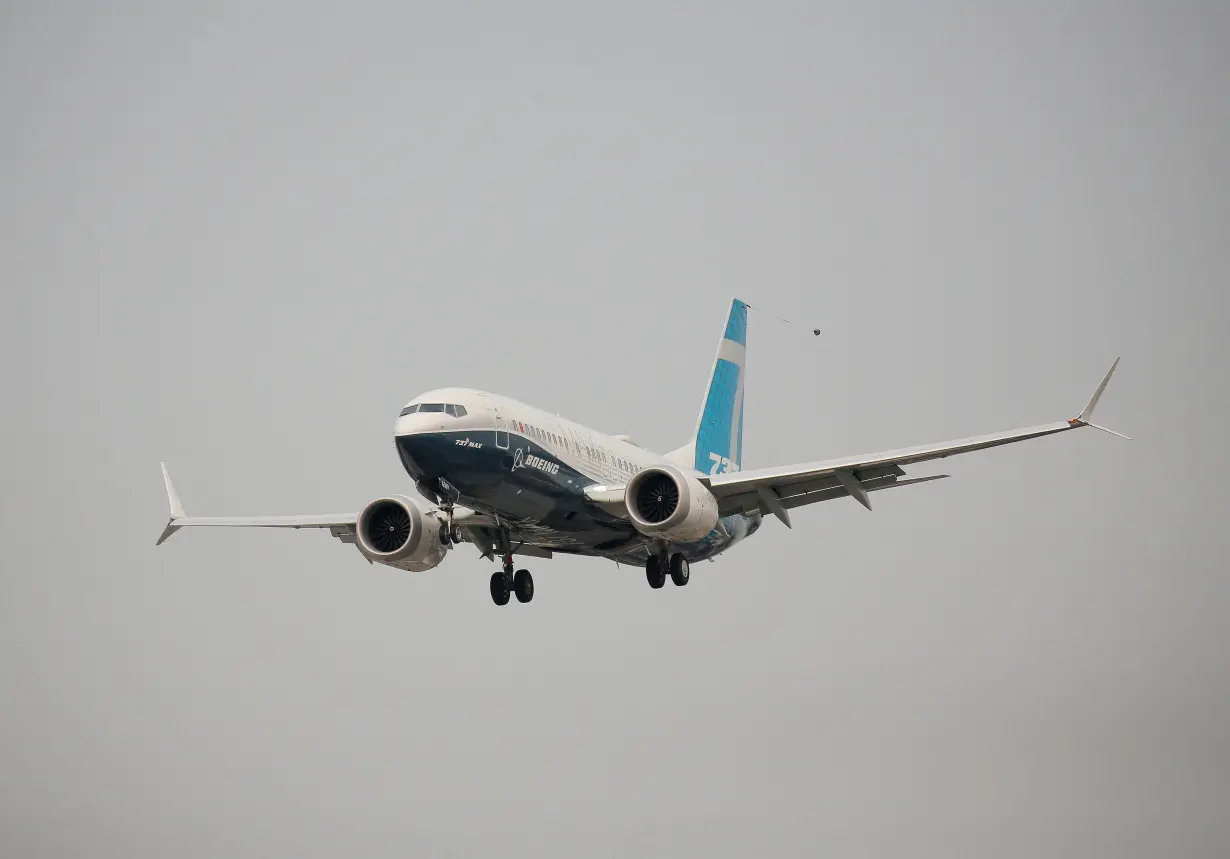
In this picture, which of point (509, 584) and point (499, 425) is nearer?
point (499, 425)

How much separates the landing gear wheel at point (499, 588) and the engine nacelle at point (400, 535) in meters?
2.32

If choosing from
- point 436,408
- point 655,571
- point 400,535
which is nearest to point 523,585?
point 655,571

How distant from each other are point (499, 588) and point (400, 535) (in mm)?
3584

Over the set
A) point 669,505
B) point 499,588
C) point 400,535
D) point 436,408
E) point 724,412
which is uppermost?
point 724,412

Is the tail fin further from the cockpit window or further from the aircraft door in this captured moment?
the cockpit window

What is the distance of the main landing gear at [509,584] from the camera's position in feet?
147

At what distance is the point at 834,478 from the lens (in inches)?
1677

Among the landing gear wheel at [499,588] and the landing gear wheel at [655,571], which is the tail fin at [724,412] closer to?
the landing gear wheel at [655,571]

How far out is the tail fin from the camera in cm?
5516

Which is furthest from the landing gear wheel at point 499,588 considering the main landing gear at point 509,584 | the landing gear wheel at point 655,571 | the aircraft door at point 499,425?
the aircraft door at point 499,425

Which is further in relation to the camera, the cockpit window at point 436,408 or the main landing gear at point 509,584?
the main landing gear at point 509,584

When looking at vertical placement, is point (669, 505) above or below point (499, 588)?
above

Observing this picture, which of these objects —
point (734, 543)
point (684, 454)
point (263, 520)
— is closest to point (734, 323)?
point (684, 454)

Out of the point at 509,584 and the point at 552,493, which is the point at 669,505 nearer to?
the point at 552,493
